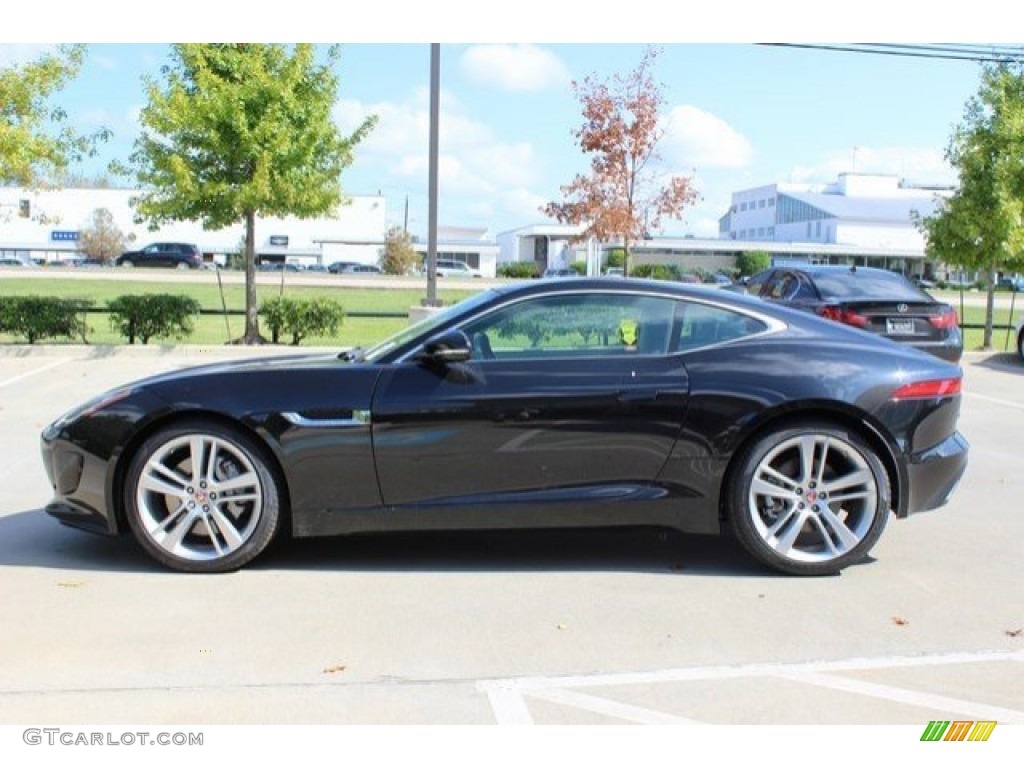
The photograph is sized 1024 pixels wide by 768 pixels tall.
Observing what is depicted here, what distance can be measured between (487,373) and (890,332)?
7.91 m

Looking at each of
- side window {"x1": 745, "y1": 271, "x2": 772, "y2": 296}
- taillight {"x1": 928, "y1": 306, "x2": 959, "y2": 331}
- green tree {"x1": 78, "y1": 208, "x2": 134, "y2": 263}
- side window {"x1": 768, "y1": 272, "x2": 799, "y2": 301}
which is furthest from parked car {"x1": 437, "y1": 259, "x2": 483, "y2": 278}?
taillight {"x1": 928, "y1": 306, "x2": 959, "y2": 331}

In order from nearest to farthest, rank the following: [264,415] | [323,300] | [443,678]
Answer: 1. [443,678]
2. [264,415]
3. [323,300]

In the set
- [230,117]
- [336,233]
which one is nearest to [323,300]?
[230,117]

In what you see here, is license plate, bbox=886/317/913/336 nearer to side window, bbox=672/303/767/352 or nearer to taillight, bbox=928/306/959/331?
taillight, bbox=928/306/959/331

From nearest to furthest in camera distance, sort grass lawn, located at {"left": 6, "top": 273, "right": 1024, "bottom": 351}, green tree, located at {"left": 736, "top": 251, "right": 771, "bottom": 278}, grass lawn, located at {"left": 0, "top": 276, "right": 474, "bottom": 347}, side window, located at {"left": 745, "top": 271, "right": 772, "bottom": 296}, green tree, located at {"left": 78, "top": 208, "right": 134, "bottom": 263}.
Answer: side window, located at {"left": 745, "top": 271, "right": 772, "bottom": 296} → grass lawn, located at {"left": 0, "top": 276, "right": 474, "bottom": 347} → grass lawn, located at {"left": 6, "top": 273, "right": 1024, "bottom": 351} → green tree, located at {"left": 736, "top": 251, "right": 771, "bottom": 278} → green tree, located at {"left": 78, "top": 208, "right": 134, "bottom": 263}

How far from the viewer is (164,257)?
68688 mm

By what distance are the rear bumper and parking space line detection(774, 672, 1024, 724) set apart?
1619mm

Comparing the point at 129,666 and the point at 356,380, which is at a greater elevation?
the point at 356,380

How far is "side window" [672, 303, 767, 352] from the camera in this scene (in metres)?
5.32

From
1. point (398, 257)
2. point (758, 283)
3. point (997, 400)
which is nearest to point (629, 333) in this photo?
point (997, 400)

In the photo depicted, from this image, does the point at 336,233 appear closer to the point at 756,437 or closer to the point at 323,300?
the point at 323,300

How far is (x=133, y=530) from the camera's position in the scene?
5195 millimetres

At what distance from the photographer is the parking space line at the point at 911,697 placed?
3662 millimetres
